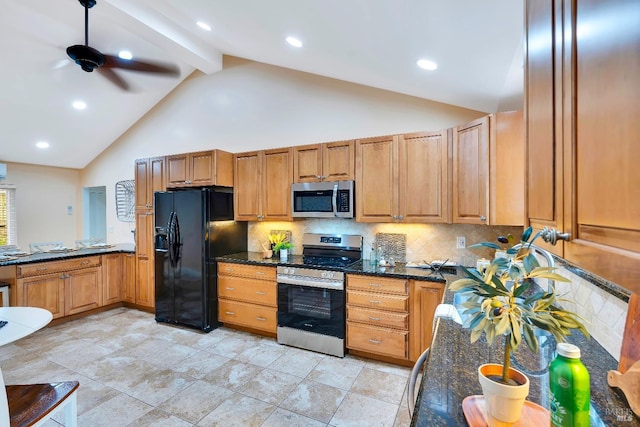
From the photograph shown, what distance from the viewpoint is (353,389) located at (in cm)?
250

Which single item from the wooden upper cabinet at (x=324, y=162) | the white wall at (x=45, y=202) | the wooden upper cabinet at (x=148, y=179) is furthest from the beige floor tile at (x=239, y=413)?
the white wall at (x=45, y=202)

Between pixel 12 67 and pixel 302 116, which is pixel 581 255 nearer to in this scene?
pixel 302 116

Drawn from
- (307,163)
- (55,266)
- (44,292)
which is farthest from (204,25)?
(44,292)

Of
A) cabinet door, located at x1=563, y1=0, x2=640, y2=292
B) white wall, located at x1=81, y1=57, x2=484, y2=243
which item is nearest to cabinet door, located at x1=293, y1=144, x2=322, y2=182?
white wall, located at x1=81, y1=57, x2=484, y2=243

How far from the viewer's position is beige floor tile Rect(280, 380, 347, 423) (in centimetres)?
223

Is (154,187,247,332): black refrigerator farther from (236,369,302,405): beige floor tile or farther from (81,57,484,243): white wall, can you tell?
(236,369,302,405): beige floor tile

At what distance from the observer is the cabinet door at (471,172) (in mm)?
2508

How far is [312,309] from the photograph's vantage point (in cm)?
316

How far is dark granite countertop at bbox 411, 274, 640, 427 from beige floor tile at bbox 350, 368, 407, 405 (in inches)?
53.2

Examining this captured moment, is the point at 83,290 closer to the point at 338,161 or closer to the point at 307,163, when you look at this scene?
the point at 307,163

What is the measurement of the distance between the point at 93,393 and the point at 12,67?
400 cm

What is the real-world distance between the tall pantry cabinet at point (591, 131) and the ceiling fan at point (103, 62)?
11.1ft

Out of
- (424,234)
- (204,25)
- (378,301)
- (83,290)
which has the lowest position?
(83,290)

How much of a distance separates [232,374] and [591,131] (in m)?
3.05
